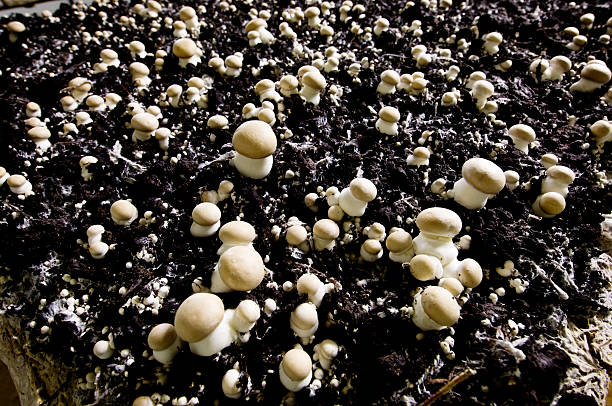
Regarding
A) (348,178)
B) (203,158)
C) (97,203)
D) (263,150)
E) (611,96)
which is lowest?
(97,203)

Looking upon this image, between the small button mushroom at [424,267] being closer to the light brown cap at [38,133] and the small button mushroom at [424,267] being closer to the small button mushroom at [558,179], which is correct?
the small button mushroom at [558,179]

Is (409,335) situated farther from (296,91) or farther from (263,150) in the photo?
(296,91)

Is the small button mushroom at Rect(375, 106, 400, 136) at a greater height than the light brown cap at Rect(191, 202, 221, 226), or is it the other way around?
the small button mushroom at Rect(375, 106, 400, 136)

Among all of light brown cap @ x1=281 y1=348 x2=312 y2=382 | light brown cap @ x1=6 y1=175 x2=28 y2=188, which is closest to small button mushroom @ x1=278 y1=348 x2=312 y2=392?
light brown cap @ x1=281 y1=348 x2=312 y2=382

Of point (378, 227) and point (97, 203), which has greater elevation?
point (378, 227)

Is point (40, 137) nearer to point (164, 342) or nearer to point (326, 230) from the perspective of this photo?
point (164, 342)

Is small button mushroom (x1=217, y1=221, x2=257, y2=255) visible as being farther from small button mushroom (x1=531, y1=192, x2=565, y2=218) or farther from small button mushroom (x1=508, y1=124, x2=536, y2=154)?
small button mushroom (x1=508, y1=124, x2=536, y2=154)

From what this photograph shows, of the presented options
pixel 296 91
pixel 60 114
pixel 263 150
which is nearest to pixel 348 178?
pixel 263 150
